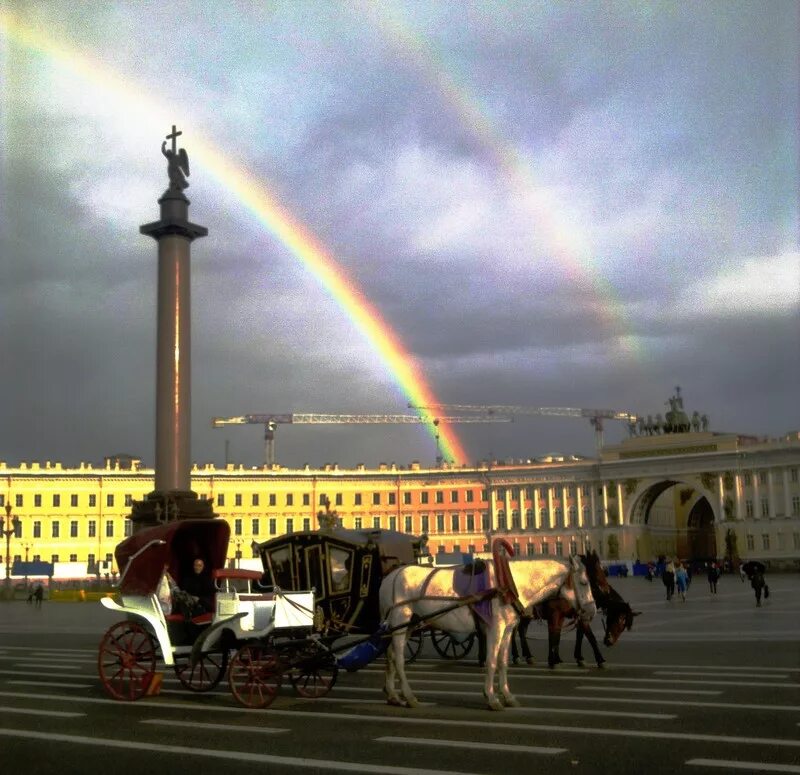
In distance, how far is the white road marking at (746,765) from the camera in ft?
29.3

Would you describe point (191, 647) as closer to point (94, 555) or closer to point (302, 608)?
point (302, 608)

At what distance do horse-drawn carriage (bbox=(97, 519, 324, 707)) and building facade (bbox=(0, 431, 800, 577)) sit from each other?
8768cm

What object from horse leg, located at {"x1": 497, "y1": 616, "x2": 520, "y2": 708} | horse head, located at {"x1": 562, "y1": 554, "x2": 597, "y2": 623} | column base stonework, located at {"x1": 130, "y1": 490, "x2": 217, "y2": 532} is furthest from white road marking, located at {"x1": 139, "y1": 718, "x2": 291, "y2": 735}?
column base stonework, located at {"x1": 130, "y1": 490, "x2": 217, "y2": 532}

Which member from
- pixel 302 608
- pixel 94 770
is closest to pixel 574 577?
pixel 302 608

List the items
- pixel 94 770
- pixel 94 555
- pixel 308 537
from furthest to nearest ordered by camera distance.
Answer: pixel 94 555
pixel 308 537
pixel 94 770

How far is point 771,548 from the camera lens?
312ft

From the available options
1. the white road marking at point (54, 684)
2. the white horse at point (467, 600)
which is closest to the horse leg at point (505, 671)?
the white horse at point (467, 600)

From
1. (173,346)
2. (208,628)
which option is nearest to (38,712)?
(208,628)

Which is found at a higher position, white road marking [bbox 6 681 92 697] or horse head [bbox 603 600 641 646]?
horse head [bbox 603 600 641 646]

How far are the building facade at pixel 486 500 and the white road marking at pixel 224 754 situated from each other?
91815mm

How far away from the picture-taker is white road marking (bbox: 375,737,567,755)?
998 cm

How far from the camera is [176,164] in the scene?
127 feet

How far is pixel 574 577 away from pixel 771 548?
286 feet

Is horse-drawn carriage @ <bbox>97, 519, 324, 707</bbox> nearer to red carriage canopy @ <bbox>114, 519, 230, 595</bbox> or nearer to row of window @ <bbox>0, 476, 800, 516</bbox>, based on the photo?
red carriage canopy @ <bbox>114, 519, 230, 595</bbox>
